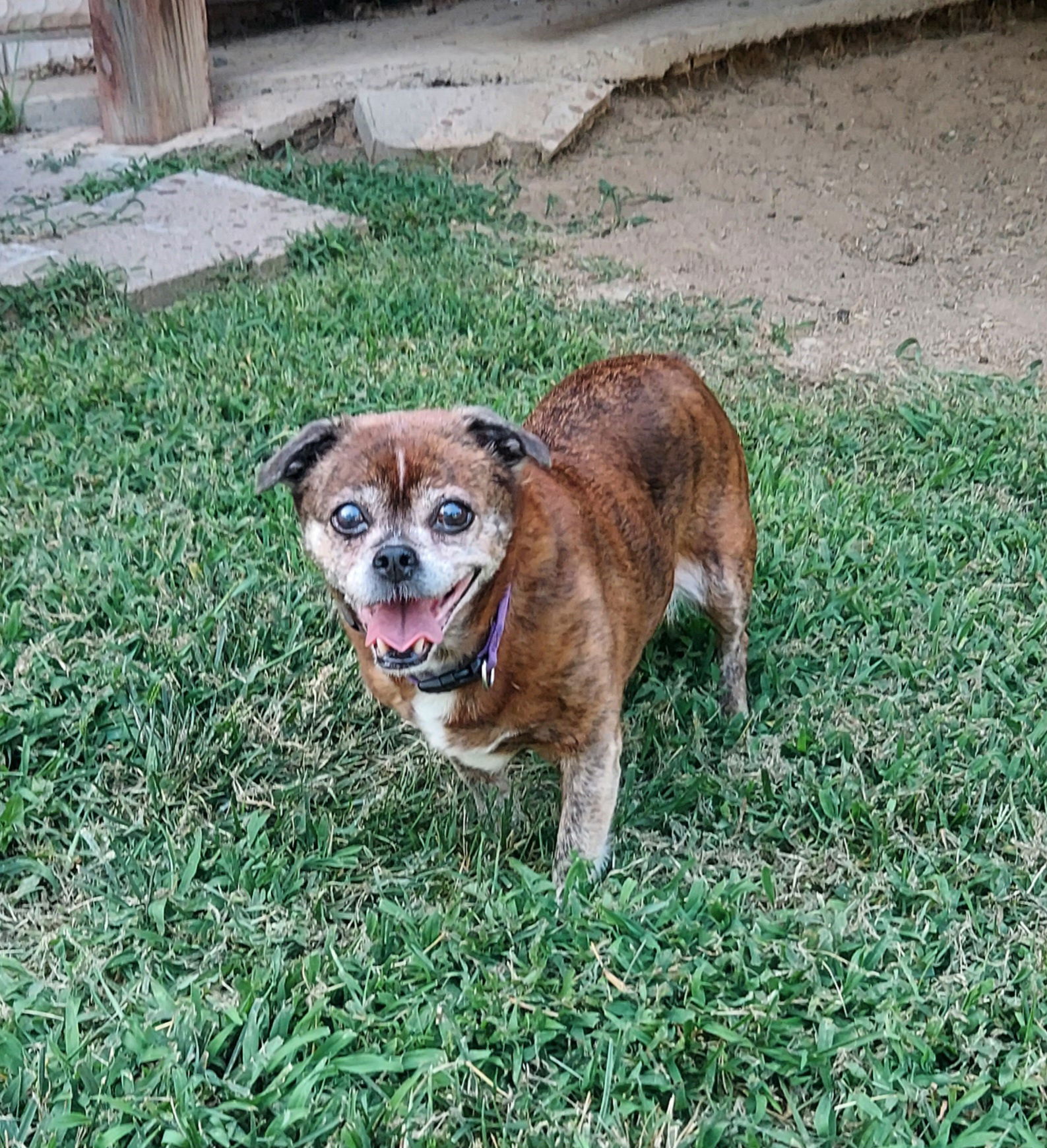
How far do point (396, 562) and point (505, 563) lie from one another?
359mm

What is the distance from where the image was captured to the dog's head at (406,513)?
8.43ft

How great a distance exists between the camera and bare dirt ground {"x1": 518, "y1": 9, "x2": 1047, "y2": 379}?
6.45 m

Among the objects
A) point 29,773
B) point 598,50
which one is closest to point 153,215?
point 598,50

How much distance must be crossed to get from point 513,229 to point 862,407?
269 cm

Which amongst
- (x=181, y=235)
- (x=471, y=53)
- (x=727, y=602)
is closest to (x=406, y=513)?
(x=727, y=602)

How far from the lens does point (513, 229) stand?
7.14m

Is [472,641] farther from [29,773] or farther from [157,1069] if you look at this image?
[29,773]

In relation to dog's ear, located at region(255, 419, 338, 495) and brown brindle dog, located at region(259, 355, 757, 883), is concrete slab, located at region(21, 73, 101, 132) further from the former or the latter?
dog's ear, located at region(255, 419, 338, 495)

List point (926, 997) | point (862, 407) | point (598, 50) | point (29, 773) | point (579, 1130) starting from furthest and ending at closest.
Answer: point (598, 50) < point (862, 407) < point (29, 773) < point (926, 997) < point (579, 1130)

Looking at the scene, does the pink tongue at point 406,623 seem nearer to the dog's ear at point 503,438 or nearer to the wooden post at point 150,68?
the dog's ear at point 503,438

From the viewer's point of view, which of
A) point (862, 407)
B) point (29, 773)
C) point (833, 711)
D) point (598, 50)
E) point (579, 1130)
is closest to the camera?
point (579, 1130)

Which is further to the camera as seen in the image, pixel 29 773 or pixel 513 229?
pixel 513 229

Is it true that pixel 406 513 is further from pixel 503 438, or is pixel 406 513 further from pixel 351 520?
pixel 503 438

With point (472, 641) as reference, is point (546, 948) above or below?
below
